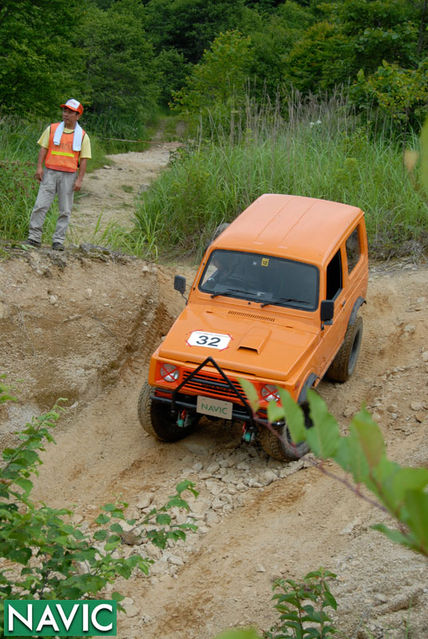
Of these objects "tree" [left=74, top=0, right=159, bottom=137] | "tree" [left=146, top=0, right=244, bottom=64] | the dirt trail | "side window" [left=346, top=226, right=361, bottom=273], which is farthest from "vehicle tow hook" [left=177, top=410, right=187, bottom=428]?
"tree" [left=146, top=0, right=244, bottom=64]

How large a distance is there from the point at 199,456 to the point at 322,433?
5.53m

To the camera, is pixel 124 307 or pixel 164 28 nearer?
pixel 124 307

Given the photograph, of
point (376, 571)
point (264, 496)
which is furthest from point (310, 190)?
point (376, 571)

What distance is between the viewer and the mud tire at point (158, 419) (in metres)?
6.42

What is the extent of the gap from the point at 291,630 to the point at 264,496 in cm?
178

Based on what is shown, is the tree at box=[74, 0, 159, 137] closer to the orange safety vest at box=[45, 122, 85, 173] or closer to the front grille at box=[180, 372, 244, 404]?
the orange safety vest at box=[45, 122, 85, 173]

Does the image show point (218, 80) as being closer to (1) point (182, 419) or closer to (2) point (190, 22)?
(1) point (182, 419)

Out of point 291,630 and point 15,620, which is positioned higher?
point 15,620

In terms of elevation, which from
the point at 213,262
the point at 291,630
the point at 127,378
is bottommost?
the point at 127,378

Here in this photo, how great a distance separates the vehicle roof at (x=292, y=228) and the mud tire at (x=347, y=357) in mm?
992

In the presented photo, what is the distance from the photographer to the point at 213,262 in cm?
689

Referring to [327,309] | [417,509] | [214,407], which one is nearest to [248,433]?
[214,407]

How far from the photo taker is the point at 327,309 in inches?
249

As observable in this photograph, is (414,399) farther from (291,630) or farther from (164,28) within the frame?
(164,28)
